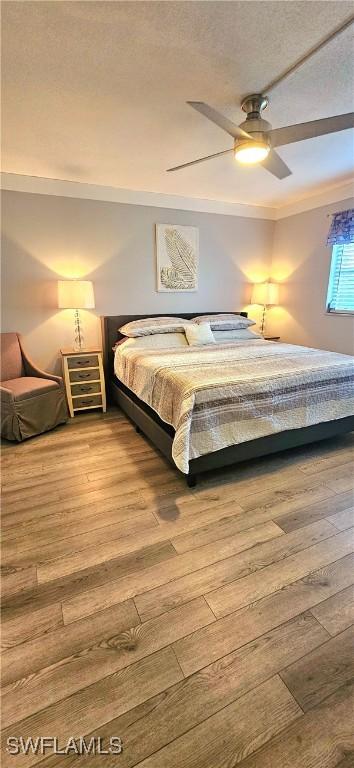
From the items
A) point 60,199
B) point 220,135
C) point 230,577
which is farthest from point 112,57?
point 230,577

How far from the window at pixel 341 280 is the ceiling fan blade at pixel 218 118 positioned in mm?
2494

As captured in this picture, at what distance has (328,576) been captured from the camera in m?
1.52

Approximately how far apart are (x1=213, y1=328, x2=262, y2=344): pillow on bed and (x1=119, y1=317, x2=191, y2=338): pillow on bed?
17.6 inches

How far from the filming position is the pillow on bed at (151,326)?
11.5 feet

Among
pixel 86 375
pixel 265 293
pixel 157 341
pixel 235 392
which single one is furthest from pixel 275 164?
pixel 86 375

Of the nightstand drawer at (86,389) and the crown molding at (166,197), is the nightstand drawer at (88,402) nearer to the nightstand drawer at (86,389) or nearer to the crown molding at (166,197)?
the nightstand drawer at (86,389)

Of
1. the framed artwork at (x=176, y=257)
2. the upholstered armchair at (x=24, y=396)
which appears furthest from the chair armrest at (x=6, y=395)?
the framed artwork at (x=176, y=257)

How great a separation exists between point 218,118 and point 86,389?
265 centimetres

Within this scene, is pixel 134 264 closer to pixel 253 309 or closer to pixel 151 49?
pixel 253 309

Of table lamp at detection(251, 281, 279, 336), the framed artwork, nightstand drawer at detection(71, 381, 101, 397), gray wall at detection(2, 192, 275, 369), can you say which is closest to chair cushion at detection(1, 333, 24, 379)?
gray wall at detection(2, 192, 275, 369)

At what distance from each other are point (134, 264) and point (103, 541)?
10.1 feet

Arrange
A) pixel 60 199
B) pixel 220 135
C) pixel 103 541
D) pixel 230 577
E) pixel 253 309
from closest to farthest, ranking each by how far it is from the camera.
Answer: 1. pixel 230 577
2. pixel 103 541
3. pixel 220 135
4. pixel 60 199
5. pixel 253 309

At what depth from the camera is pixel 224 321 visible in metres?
4.05

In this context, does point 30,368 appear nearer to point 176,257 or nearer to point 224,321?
point 176,257
